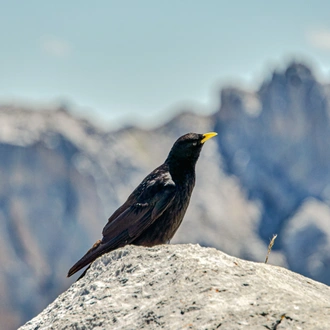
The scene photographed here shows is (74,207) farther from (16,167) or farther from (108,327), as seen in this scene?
(108,327)

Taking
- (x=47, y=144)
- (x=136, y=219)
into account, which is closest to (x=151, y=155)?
(x=47, y=144)

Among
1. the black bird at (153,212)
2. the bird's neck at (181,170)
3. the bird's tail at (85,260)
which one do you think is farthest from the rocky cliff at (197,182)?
the bird's tail at (85,260)

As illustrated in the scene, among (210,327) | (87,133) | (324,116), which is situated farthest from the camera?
(324,116)

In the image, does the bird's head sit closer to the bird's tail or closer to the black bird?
the black bird

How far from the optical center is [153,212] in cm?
955

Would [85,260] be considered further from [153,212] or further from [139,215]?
[153,212]

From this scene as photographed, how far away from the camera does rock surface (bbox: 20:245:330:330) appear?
17.9 ft

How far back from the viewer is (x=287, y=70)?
152m

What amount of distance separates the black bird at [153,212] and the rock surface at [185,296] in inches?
80.7

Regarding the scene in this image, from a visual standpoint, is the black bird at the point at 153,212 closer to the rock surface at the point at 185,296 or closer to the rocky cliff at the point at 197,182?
the rock surface at the point at 185,296

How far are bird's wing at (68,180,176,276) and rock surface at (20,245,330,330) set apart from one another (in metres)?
1.94

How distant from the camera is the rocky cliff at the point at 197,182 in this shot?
436 feet

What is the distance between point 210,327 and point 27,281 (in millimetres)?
132900

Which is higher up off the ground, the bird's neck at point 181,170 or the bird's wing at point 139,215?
the bird's neck at point 181,170
